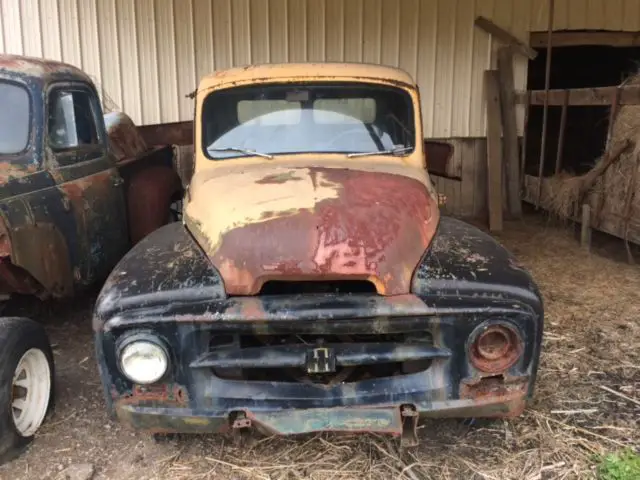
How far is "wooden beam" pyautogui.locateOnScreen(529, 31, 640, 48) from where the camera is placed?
26.8 feet

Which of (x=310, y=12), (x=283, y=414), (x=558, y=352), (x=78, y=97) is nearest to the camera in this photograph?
(x=283, y=414)

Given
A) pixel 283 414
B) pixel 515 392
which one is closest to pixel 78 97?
pixel 283 414

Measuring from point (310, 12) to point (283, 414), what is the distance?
6.39 metres

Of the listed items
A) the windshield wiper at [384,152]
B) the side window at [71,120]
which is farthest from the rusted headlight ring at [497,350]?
the side window at [71,120]

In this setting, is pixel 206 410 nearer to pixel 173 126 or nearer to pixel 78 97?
pixel 78 97

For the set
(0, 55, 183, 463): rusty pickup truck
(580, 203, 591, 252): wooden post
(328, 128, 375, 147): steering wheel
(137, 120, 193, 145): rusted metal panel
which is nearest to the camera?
(0, 55, 183, 463): rusty pickup truck

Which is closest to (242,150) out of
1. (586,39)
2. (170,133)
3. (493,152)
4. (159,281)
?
(159,281)

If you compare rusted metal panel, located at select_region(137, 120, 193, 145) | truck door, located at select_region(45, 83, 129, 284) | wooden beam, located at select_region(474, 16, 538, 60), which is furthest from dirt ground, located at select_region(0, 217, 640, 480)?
wooden beam, located at select_region(474, 16, 538, 60)

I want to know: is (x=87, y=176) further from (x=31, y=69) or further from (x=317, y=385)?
(x=317, y=385)

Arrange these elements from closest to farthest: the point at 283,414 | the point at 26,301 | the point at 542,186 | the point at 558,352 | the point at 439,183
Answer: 1. the point at 283,414
2. the point at 558,352
3. the point at 26,301
4. the point at 542,186
5. the point at 439,183

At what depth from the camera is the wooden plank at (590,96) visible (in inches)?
221

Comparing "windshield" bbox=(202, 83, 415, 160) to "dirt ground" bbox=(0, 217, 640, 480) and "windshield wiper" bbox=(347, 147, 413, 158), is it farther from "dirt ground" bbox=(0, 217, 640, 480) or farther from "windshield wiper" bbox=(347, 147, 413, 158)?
"dirt ground" bbox=(0, 217, 640, 480)

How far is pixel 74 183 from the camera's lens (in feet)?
13.7

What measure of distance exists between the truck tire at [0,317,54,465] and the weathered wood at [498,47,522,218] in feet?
20.7
